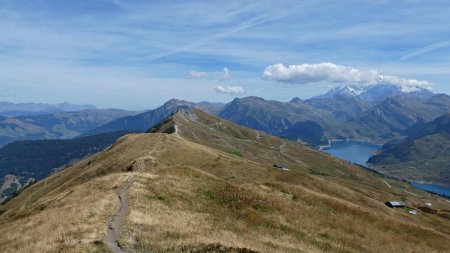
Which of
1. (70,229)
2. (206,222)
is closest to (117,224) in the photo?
(70,229)

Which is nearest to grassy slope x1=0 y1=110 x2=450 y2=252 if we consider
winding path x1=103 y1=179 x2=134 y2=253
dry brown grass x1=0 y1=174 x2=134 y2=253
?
dry brown grass x1=0 y1=174 x2=134 y2=253

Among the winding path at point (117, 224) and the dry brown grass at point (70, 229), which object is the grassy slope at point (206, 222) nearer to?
Result: the dry brown grass at point (70, 229)

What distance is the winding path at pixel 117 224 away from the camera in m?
26.4

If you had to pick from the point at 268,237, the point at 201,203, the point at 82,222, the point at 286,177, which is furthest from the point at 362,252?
the point at 286,177

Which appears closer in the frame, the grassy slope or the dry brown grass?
the dry brown grass

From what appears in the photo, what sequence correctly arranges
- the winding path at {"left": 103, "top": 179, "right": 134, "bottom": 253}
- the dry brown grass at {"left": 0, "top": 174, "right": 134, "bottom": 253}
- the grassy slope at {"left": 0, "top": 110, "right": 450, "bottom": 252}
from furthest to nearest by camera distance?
the grassy slope at {"left": 0, "top": 110, "right": 450, "bottom": 252}
the dry brown grass at {"left": 0, "top": 174, "right": 134, "bottom": 253}
the winding path at {"left": 103, "top": 179, "right": 134, "bottom": 253}

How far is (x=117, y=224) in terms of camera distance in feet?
106

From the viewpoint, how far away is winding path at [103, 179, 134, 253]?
86.6 feet

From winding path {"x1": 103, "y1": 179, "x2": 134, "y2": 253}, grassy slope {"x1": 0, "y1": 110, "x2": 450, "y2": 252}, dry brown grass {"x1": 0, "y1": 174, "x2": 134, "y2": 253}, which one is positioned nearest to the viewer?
winding path {"x1": 103, "y1": 179, "x2": 134, "y2": 253}

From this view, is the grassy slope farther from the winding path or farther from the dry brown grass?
the winding path

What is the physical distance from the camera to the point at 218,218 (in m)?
38.9

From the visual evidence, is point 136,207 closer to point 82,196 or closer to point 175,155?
point 82,196

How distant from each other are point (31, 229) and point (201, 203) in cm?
1734

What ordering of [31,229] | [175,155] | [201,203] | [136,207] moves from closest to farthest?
1. [31,229]
2. [136,207]
3. [201,203]
4. [175,155]
